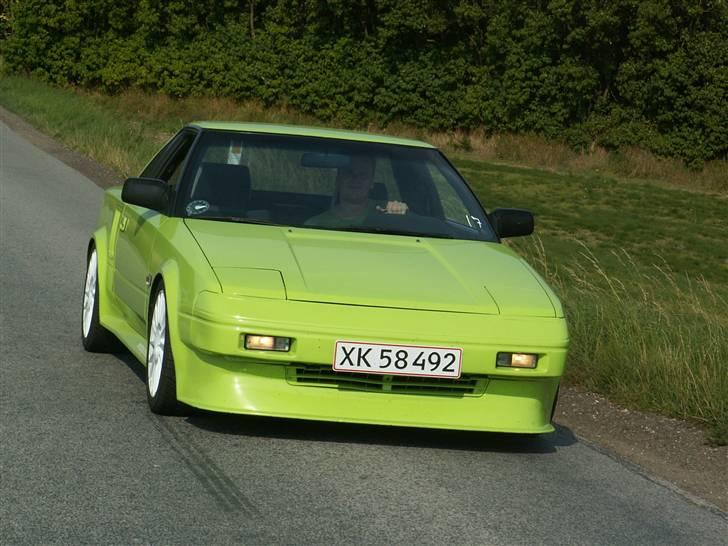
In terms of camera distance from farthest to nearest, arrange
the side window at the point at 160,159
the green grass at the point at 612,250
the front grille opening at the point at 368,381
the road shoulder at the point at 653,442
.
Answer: the side window at the point at 160,159
the green grass at the point at 612,250
the road shoulder at the point at 653,442
the front grille opening at the point at 368,381

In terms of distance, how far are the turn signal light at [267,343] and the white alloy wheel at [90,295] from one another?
2.63 metres

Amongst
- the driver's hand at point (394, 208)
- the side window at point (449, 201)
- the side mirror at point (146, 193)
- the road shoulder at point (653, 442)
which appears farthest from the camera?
the side window at point (449, 201)

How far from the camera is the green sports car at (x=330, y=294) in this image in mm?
6781

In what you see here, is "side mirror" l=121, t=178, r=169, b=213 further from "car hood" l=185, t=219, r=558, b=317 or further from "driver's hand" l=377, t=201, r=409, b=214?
"driver's hand" l=377, t=201, r=409, b=214

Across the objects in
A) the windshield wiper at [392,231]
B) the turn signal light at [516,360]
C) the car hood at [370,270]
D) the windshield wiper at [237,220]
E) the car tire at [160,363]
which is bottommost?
the car tire at [160,363]

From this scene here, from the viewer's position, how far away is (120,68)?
5181 cm

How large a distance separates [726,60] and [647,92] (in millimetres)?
2677

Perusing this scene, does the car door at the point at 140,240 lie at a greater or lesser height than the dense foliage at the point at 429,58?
greater

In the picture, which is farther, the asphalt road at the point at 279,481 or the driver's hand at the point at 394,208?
the driver's hand at the point at 394,208

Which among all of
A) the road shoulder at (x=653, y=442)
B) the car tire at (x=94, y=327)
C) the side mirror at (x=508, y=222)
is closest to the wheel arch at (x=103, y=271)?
the car tire at (x=94, y=327)

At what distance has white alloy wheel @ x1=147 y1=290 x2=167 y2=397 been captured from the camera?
731cm

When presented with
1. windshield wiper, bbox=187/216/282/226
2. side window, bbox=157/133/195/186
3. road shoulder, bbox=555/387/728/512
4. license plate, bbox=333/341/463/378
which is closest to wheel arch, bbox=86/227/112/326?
side window, bbox=157/133/195/186

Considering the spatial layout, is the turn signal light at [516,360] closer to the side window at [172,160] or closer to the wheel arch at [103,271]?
the side window at [172,160]

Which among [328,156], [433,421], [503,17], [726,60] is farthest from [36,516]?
[503,17]
